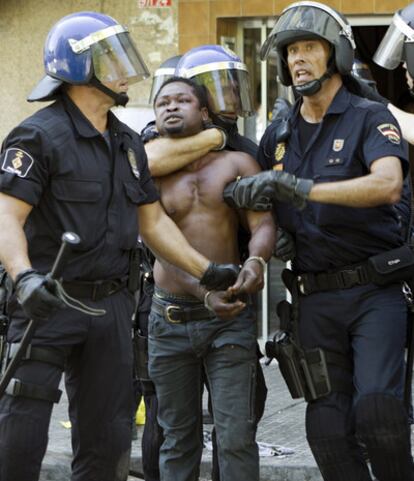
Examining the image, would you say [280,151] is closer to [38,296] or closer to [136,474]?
[38,296]

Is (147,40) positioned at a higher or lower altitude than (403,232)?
higher

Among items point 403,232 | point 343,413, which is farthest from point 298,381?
point 403,232

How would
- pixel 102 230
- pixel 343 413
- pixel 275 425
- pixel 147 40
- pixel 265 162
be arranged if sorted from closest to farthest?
pixel 102 230, pixel 343 413, pixel 265 162, pixel 275 425, pixel 147 40

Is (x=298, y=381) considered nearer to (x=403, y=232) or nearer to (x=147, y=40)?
(x=403, y=232)

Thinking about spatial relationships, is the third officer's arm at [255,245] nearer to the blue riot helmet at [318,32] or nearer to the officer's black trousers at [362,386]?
the officer's black trousers at [362,386]

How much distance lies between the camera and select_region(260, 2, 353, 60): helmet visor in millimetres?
6238

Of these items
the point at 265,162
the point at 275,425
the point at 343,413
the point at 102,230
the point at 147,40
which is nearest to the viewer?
the point at 102,230

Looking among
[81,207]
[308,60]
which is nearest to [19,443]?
[81,207]

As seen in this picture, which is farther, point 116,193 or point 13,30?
point 13,30

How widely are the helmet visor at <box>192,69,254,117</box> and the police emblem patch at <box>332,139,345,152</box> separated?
0.80 m

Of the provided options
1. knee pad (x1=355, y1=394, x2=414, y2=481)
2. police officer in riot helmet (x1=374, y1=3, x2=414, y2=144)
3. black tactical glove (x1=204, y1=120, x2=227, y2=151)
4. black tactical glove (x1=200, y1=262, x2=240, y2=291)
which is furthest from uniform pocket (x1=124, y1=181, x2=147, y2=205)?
police officer in riot helmet (x1=374, y1=3, x2=414, y2=144)

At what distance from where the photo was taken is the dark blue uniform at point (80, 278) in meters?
5.55

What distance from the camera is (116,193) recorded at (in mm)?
5781

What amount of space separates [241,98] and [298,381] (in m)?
1.47
